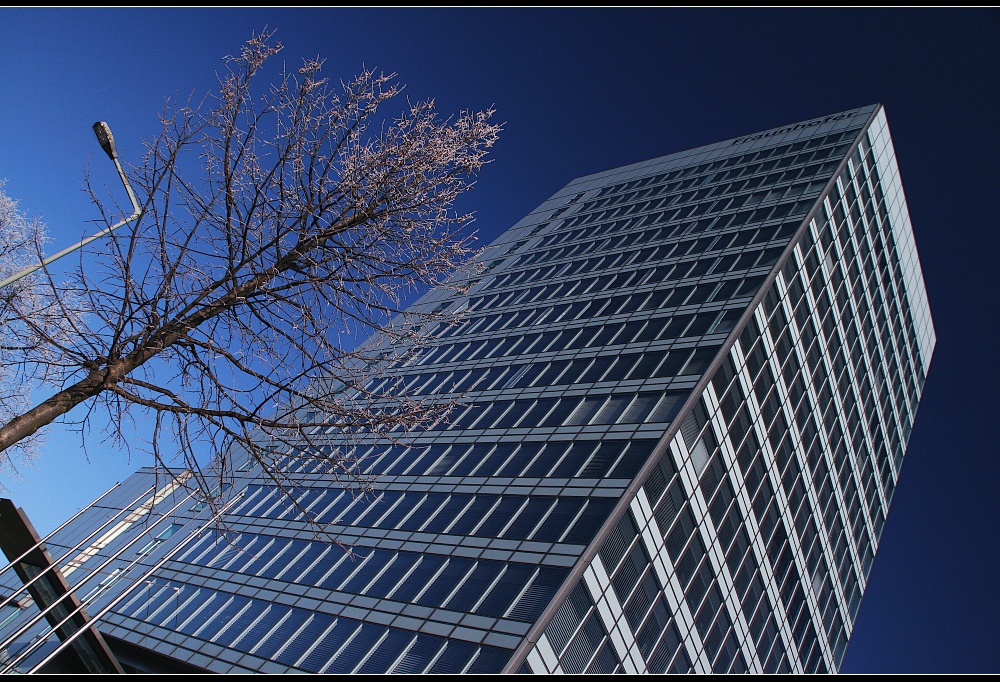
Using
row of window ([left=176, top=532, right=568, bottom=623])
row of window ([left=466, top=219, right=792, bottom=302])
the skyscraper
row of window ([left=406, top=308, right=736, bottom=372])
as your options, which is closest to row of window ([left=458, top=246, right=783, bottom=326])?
row of window ([left=466, top=219, right=792, bottom=302])

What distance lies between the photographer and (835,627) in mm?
37031

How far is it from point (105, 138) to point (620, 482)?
18.2 m

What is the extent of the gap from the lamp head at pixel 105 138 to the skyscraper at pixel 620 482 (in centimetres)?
639

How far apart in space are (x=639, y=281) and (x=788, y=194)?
10819 mm

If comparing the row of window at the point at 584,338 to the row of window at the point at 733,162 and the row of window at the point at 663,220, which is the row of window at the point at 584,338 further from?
the row of window at the point at 733,162

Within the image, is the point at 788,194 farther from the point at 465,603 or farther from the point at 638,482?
the point at 465,603

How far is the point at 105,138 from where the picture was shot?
409 inches

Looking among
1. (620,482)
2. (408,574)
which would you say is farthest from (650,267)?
(408,574)

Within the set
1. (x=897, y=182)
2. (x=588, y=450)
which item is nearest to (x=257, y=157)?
(x=588, y=450)

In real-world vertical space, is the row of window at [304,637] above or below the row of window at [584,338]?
below

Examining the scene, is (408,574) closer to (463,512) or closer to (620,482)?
(463,512)

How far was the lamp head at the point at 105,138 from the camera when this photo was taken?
10336 mm

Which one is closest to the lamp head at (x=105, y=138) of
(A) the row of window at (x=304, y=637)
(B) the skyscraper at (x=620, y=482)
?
(B) the skyscraper at (x=620, y=482)

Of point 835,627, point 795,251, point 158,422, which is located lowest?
point 158,422
